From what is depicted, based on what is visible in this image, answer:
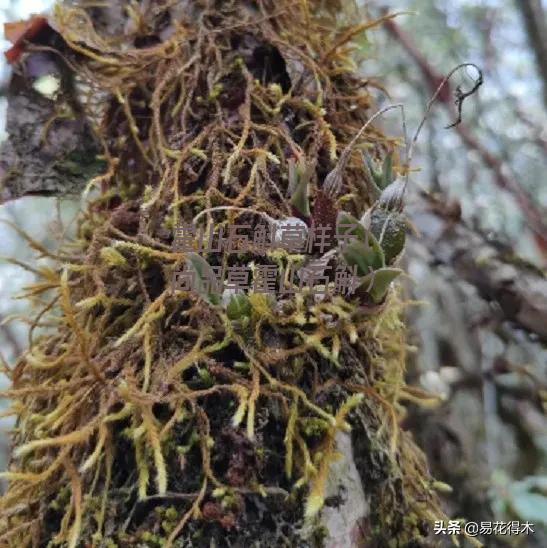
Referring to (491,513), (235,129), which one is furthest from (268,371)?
(491,513)

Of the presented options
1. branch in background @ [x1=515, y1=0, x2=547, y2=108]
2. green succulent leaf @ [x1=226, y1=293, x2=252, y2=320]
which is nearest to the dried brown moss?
green succulent leaf @ [x1=226, y1=293, x2=252, y2=320]

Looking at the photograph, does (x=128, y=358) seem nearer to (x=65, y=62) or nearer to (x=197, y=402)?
(x=197, y=402)

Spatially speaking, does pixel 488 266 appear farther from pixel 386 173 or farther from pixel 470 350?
pixel 386 173

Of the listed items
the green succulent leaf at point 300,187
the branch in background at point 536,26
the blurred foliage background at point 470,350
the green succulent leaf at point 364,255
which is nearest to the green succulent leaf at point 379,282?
the green succulent leaf at point 364,255

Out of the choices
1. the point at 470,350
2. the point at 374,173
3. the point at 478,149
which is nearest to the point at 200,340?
the point at 374,173

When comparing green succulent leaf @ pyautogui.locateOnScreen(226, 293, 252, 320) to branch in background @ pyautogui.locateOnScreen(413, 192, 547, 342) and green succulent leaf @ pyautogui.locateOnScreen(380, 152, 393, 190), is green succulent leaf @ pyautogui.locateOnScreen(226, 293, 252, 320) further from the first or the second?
branch in background @ pyautogui.locateOnScreen(413, 192, 547, 342)
